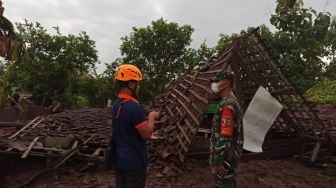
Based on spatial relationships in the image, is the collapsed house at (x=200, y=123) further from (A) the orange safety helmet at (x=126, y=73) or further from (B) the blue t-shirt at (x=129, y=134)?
(A) the orange safety helmet at (x=126, y=73)

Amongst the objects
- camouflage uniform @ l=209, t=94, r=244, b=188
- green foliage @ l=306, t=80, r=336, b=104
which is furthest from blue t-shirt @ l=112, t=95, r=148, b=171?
green foliage @ l=306, t=80, r=336, b=104

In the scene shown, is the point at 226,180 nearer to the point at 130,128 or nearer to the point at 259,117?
the point at 130,128

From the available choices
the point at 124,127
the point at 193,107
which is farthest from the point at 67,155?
the point at 124,127

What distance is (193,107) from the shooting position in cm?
A: 744

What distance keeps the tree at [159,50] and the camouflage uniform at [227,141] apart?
1702 centimetres

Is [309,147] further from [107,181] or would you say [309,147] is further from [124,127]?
[124,127]

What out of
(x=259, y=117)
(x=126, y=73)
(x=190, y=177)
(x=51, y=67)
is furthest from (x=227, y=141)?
(x=51, y=67)

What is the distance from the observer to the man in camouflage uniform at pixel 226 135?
384cm

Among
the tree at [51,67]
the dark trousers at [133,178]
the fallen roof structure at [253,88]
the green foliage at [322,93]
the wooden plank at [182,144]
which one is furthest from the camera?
the tree at [51,67]

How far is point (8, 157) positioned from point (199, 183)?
11.6 ft

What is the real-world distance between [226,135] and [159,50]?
1769 cm

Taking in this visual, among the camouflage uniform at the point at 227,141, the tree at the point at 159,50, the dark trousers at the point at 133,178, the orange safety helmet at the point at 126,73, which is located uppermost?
the tree at the point at 159,50

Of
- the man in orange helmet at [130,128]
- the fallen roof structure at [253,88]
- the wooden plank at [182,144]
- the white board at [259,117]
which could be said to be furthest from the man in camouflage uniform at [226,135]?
the white board at [259,117]

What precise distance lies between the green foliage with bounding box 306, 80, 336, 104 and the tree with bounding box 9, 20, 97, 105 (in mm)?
11692
